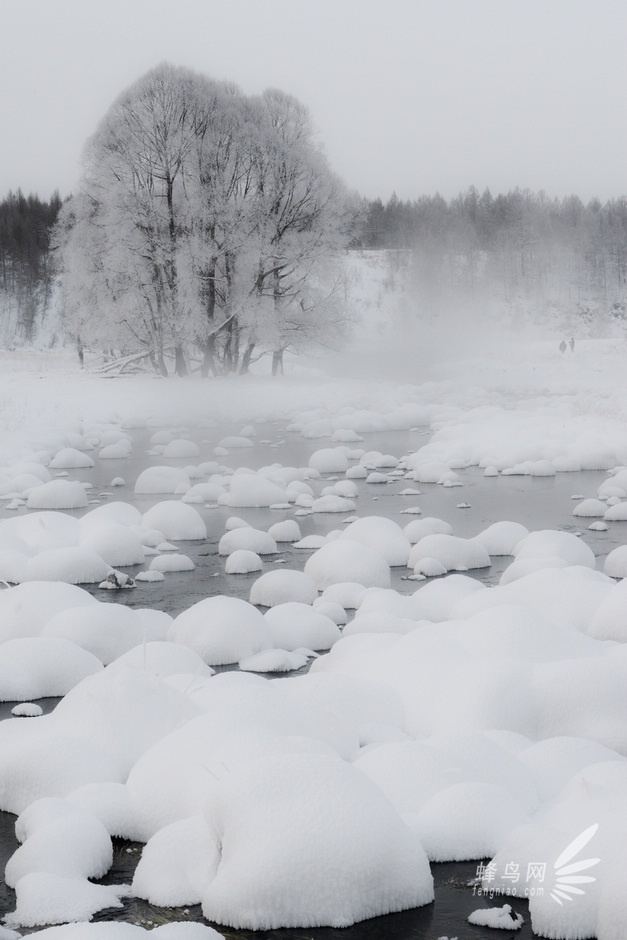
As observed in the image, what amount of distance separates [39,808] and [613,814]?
1871 millimetres

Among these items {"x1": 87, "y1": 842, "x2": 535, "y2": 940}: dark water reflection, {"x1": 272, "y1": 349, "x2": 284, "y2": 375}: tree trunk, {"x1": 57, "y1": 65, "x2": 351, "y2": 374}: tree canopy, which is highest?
{"x1": 57, "y1": 65, "x2": 351, "y2": 374}: tree canopy

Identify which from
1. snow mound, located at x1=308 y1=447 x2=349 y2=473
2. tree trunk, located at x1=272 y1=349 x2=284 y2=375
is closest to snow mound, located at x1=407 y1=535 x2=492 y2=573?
snow mound, located at x1=308 y1=447 x2=349 y2=473

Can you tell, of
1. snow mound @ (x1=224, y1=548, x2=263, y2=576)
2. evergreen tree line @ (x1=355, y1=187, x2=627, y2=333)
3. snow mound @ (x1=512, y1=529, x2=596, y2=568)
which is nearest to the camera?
A: snow mound @ (x1=512, y1=529, x2=596, y2=568)

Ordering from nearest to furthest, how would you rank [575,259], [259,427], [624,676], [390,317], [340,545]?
[624,676]
[340,545]
[259,427]
[390,317]
[575,259]

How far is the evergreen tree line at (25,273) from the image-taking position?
156 ft

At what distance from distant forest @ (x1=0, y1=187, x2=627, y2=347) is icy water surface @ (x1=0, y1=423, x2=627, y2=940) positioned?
111 ft

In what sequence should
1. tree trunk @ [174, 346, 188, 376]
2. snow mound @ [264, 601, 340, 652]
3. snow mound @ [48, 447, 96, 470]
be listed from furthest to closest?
tree trunk @ [174, 346, 188, 376], snow mound @ [48, 447, 96, 470], snow mound @ [264, 601, 340, 652]

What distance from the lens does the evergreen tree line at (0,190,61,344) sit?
47469mm

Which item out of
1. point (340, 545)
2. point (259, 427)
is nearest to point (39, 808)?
point (340, 545)

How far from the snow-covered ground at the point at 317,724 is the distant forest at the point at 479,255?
132 ft

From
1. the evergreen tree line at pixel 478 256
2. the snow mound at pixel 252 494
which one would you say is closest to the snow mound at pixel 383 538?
the snow mound at pixel 252 494

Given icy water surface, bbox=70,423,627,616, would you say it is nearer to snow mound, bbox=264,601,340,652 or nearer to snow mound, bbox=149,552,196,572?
snow mound, bbox=149,552,196,572

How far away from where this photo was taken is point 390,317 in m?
48.9

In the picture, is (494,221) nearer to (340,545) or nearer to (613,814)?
(340,545)
